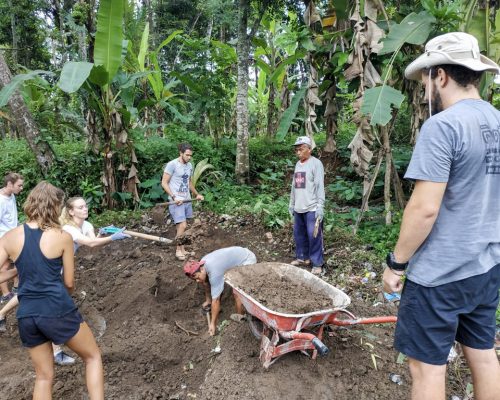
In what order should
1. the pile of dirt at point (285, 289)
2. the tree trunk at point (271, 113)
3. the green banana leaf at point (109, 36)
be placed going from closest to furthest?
the pile of dirt at point (285, 289), the green banana leaf at point (109, 36), the tree trunk at point (271, 113)

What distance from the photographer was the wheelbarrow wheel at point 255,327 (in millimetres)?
3338

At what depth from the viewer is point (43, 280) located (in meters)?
2.47

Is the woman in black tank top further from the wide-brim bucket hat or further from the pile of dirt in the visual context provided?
the wide-brim bucket hat

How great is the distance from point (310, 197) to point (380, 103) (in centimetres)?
147

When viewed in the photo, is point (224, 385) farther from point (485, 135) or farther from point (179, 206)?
point (179, 206)

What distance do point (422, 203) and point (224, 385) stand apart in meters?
2.20

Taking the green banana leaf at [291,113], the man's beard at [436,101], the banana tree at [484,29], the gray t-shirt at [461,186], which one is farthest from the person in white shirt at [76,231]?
the banana tree at [484,29]

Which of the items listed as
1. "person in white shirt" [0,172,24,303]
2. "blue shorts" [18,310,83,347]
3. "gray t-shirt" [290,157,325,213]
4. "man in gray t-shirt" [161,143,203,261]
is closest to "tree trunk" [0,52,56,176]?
"person in white shirt" [0,172,24,303]

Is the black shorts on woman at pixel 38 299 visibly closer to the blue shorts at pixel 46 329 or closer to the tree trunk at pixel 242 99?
the blue shorts at pixel 46 329

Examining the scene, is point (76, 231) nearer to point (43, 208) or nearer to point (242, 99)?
point (43, 208)

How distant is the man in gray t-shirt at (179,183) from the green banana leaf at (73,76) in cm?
162

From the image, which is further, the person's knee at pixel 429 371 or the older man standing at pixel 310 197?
the older man standing at pixel 310 197

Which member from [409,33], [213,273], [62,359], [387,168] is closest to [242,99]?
[387,168]

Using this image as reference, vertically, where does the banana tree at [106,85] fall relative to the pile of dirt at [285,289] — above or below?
above
